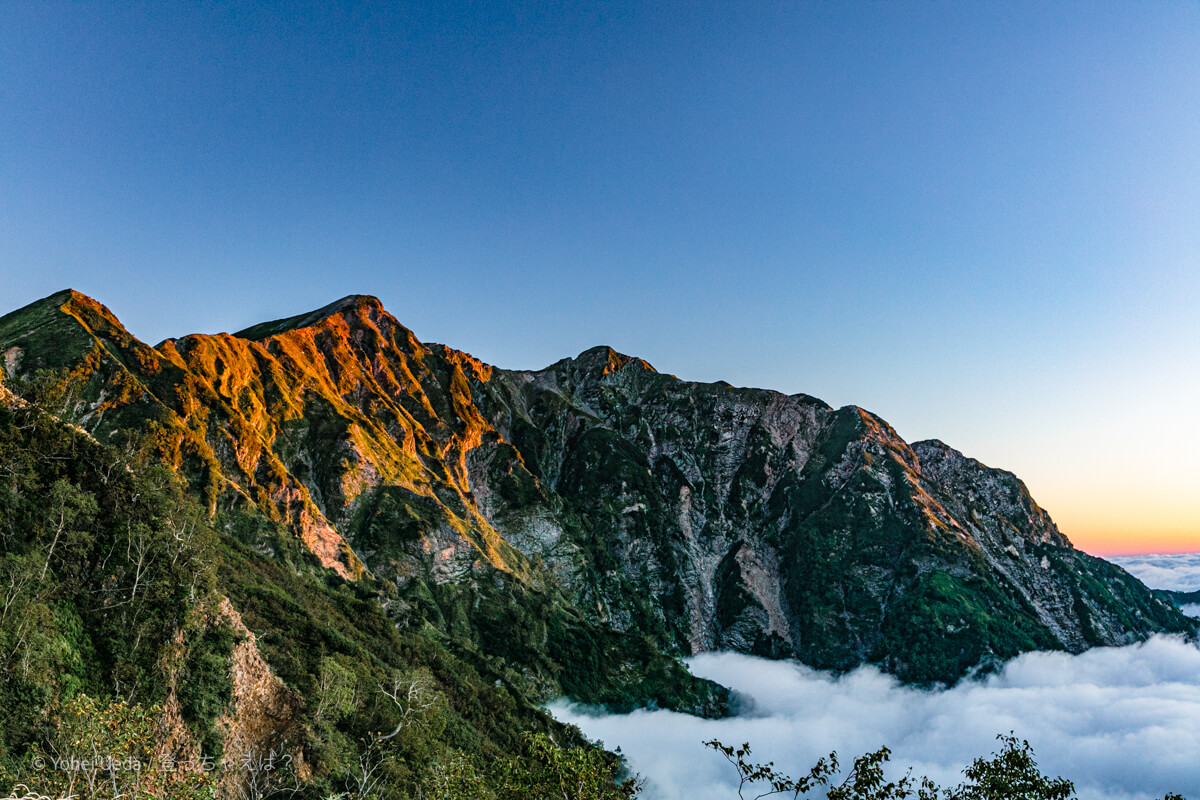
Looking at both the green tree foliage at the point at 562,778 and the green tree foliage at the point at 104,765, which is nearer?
the green tree foliage at the point at 562,778

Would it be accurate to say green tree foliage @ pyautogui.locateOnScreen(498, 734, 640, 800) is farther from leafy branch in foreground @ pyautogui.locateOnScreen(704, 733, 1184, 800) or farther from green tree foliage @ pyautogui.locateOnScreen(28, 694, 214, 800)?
green tree foliage @ pyautogui.locateOnScreen(28, 694, 214, 800)

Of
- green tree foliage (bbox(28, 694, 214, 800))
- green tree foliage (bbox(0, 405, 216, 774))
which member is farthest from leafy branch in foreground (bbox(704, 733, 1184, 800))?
green tree foliage (bbox(0, 405, 216, 774))

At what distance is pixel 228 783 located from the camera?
57.8 meters

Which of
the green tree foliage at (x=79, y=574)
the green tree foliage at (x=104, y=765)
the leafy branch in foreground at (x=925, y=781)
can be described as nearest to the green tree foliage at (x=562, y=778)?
the leafy branch in foreground at (x=925, y=781)

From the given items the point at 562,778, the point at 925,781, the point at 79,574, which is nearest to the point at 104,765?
the point at 562,778

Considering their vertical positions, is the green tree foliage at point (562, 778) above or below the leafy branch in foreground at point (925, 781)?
below

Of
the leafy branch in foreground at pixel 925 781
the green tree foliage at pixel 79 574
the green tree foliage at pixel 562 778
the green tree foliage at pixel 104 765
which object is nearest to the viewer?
the leafy branch in foreground at pixel 925 781

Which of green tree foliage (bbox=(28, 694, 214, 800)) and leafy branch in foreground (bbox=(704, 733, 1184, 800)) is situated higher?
leafy branch in foreground (bbox=(704, 733, 1184, 800))

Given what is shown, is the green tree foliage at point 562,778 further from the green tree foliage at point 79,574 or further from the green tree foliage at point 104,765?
the green tree foliage at point 79,574

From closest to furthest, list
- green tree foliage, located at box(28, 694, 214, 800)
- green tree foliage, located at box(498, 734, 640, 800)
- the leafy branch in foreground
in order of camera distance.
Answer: the leafy branch in foreground
green tree foliage, located at box(498, 734, 640, 800)
green tree foliage, located at box(28, 694, 214, 800)

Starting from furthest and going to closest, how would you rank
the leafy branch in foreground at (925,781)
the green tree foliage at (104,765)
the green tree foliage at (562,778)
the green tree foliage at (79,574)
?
the green tree foliage at (79,574) → the green tree foliage at (104,765) → the green tree foliage at (562,778) → the leafy branch in foreground at (925,781)

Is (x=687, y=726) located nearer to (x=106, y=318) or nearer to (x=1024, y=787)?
(x=1024, y=787)

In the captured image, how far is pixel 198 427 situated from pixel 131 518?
119 meters

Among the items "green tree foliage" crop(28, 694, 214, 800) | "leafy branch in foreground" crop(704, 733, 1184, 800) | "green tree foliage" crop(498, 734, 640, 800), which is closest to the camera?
"leafy branch in foreground" crop(704, 733, 1184, 800)
